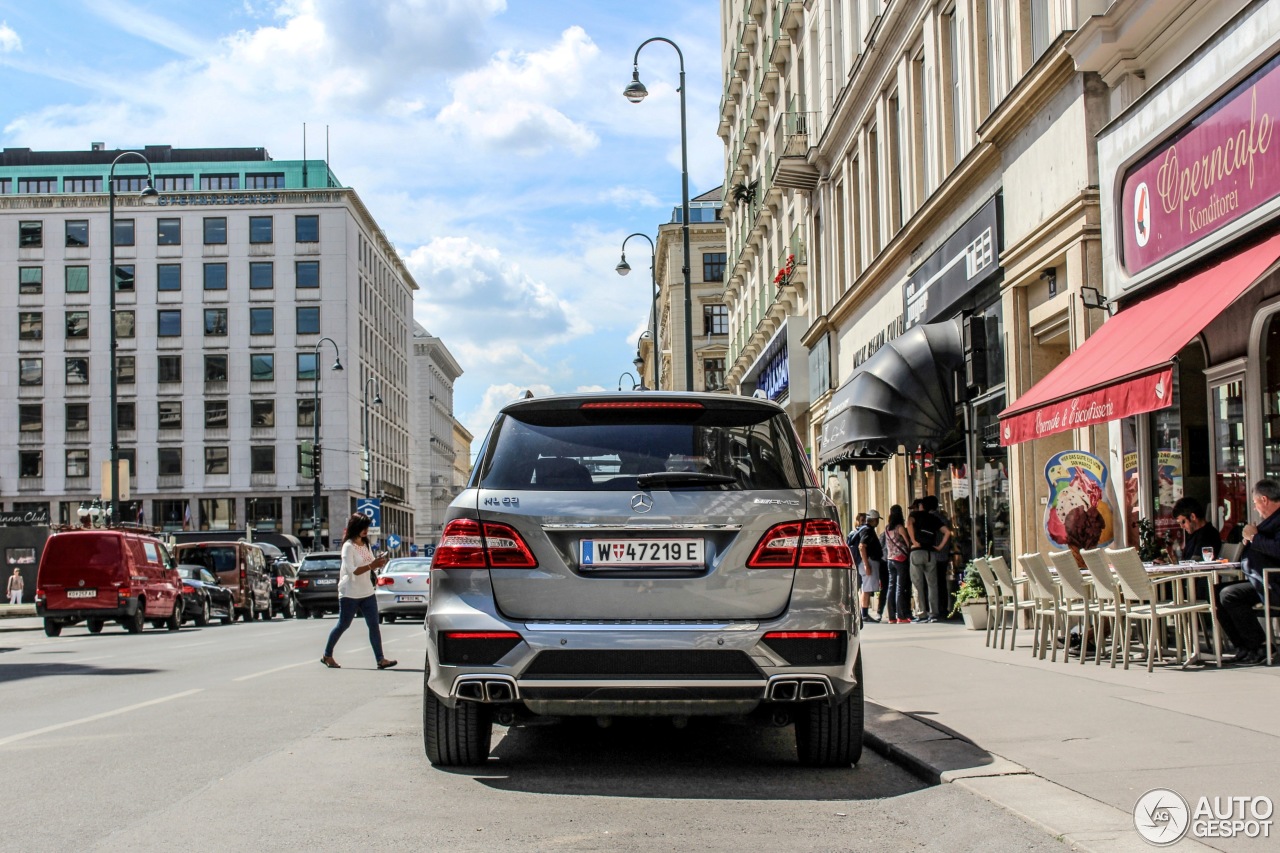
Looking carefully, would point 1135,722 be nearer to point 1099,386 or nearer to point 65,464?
point 1099,386

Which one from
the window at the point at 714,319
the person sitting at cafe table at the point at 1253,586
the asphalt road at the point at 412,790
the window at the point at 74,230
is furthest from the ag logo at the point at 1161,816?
the window at the point at 74,230

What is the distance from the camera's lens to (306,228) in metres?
92.2

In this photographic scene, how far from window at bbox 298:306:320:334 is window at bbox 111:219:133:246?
452 inches

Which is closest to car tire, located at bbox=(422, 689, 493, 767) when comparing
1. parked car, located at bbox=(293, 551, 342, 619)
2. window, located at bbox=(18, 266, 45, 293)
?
parked car, located at bbox=(293, 551, 342, 619)

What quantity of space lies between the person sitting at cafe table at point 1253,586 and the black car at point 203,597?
2390 cm

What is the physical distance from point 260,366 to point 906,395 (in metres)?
75.4

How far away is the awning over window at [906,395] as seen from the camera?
21125 mm

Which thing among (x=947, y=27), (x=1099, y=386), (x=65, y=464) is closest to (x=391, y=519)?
(x=65, y=464)

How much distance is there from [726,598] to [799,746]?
4.17ft

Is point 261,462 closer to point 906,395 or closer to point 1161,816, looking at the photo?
point 906,395

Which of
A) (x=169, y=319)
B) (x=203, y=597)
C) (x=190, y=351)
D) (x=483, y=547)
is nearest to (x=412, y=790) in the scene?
(x=483, y=547)

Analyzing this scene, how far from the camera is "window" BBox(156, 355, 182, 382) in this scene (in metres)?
91.5

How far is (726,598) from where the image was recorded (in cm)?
650

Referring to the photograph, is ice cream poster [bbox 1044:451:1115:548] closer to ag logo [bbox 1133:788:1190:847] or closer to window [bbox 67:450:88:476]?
ag logo [bbox 1133:788:1190:847]
